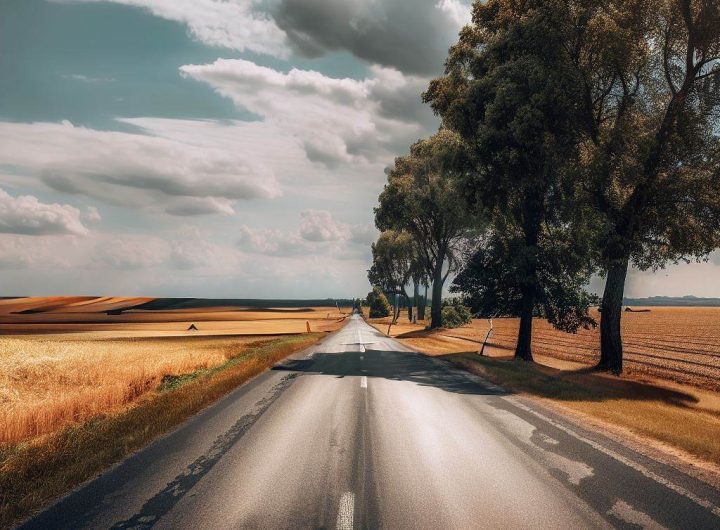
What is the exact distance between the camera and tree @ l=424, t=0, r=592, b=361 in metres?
18.0

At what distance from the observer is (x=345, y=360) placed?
66.1 ft

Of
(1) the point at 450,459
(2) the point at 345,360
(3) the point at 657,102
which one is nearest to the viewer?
(1) the point at 450,459

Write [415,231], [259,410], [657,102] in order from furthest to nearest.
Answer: [415,231], [657,102], [259,410]

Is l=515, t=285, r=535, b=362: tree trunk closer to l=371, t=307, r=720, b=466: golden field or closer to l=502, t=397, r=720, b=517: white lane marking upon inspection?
l=371, t=307, r=720, b=466: golden field

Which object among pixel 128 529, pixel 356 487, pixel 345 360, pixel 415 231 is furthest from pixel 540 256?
pixel 415 231

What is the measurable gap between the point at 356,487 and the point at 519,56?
1921cm

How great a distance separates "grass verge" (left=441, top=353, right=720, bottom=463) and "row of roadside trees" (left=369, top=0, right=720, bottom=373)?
3383 millimetres

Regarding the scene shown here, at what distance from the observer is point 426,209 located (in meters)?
37.4

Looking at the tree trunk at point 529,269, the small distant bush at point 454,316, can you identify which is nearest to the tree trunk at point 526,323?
the tree trunk at point 529,269

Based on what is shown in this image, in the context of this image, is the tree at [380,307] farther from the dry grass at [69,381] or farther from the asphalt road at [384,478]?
the asphalt road at [384,478]

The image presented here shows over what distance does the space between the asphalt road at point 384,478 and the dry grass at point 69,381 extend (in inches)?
159

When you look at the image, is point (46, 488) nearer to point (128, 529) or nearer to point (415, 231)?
point (128, 529)

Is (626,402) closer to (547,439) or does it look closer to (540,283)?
(547,439)

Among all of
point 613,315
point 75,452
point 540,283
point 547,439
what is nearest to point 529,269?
point 540,283
